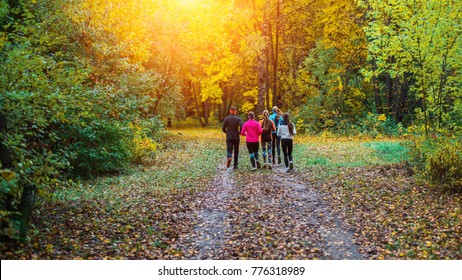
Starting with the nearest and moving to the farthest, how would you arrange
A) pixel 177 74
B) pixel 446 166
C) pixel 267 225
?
pixel 267 225 → pixel 446 166 → pixel 177 74

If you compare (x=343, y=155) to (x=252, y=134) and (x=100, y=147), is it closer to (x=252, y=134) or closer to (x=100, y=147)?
(x=252, y=134)

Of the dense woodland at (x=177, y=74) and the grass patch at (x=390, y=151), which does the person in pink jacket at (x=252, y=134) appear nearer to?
the dense woodland at (x=177, y=74)

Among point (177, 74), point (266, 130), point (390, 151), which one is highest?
point (177, 74)

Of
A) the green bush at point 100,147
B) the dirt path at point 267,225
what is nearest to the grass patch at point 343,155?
the dirt path at point 267,225

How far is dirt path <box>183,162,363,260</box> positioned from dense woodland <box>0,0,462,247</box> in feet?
10.5

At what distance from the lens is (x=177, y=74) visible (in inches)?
1879

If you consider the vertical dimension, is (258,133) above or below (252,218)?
above

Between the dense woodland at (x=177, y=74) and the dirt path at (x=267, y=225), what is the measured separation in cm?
319

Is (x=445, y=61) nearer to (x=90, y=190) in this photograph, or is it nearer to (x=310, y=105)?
(x=90, y=190)

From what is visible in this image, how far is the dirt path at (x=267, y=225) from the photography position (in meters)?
8.12

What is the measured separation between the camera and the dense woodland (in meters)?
8.02

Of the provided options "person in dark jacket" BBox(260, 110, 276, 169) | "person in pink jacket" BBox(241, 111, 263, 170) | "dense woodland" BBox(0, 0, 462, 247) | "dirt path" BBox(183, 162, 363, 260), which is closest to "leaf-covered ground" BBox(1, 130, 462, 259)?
"dirt path" BBox(183, 162, 363, 260)

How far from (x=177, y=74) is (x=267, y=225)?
39.3m

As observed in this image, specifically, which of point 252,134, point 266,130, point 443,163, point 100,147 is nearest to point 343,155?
point 266,130
